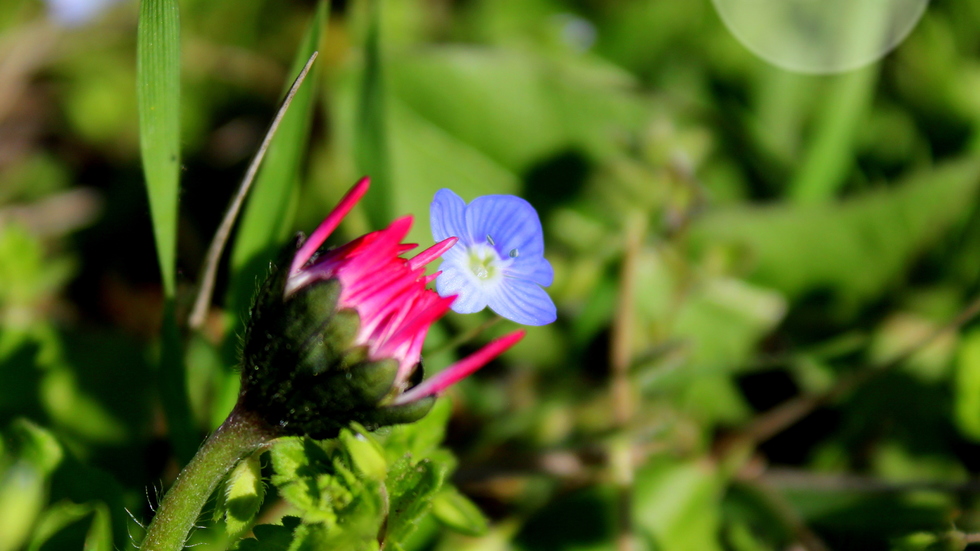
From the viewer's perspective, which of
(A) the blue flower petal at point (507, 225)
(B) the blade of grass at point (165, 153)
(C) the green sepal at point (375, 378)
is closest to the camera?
(C) the green sepal at point (375, 378)

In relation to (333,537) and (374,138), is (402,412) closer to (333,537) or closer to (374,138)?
(333,537)

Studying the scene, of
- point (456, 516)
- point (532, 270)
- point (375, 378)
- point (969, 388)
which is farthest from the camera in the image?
point (969, 388)

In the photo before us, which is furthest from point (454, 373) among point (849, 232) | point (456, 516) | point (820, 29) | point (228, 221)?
point (820, 29)

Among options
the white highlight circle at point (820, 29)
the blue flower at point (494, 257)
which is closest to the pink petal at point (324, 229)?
the blue flower at point (494, 257)

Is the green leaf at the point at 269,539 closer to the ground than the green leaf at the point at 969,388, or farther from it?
closer to the ground

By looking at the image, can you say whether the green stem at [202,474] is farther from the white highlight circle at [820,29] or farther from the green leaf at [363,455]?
the white highlight circle at [820,29]

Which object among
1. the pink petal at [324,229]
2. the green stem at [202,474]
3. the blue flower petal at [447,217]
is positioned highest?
the blue flower petal at [447,217]
